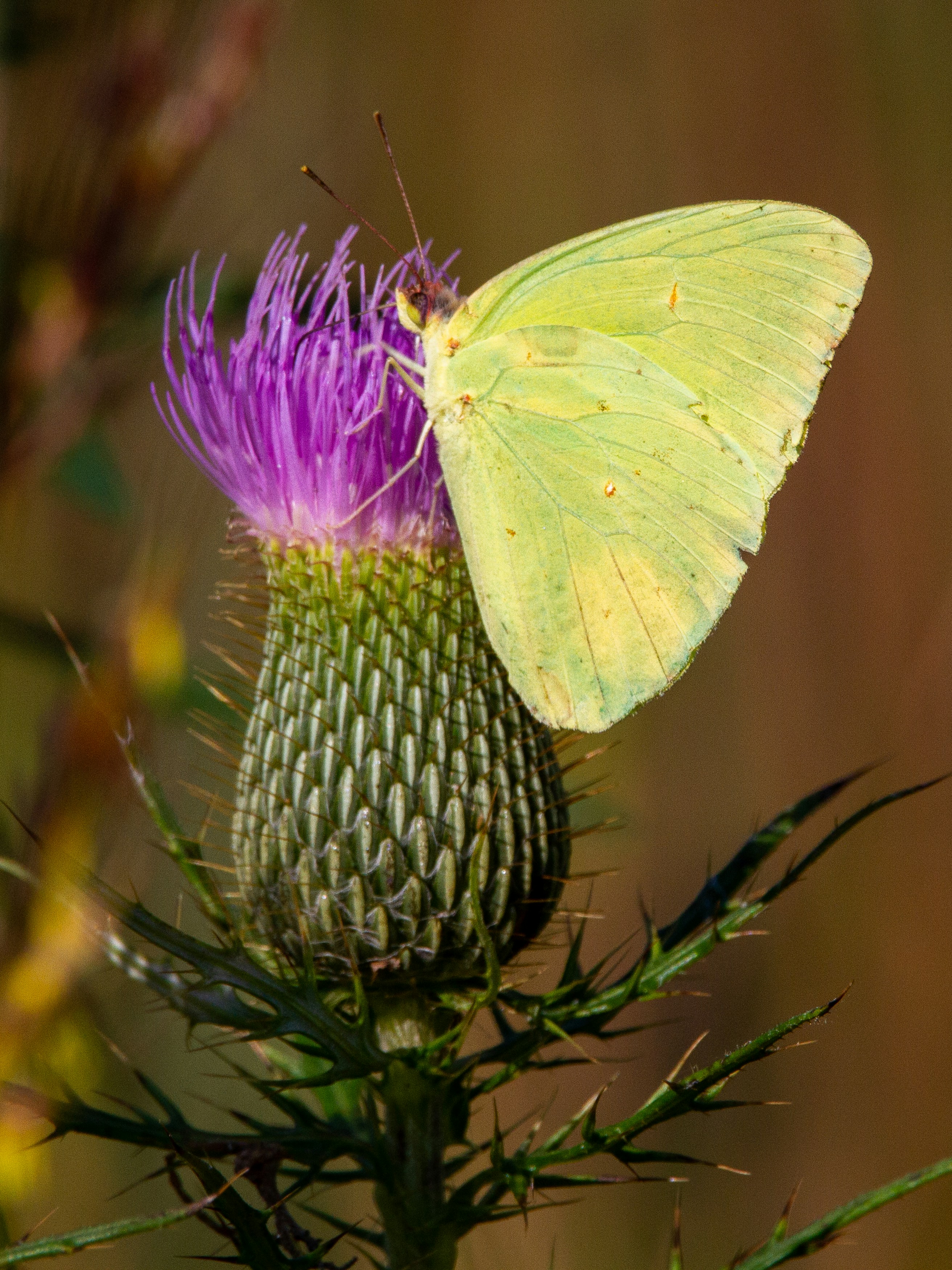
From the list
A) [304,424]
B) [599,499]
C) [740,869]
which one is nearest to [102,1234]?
[740,869]

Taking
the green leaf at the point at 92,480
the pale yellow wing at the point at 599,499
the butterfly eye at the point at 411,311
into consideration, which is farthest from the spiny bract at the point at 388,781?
the butterfly eye at the point at 411,311

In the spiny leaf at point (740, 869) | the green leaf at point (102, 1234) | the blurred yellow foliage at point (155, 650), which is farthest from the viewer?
the spiny leaf at point (740, 869)

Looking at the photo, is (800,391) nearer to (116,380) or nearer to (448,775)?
(448,775)

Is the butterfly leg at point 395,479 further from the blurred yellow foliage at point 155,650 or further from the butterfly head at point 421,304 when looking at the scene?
the blurred yellow foliage at point 155,650

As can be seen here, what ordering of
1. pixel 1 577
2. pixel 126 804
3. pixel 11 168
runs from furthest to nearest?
1. pixel 1 577
2. pixel 11 168
3. pixel 126 804

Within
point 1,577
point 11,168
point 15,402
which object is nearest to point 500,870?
point 15,402

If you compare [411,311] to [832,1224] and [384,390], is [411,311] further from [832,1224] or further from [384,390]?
[832,1224]

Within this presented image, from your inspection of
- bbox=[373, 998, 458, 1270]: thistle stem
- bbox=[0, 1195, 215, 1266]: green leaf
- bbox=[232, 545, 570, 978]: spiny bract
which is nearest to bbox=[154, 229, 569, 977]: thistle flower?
bbox=[232, 545, 570, 978]: spiny bract
